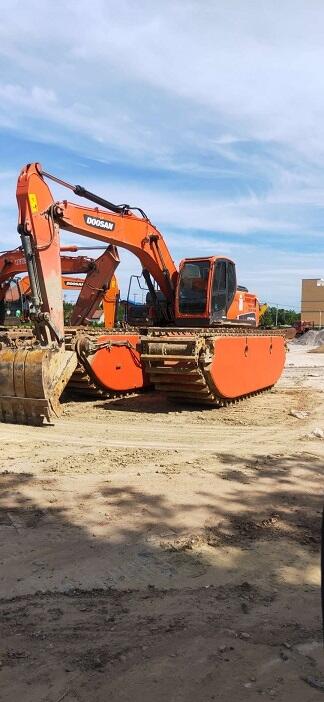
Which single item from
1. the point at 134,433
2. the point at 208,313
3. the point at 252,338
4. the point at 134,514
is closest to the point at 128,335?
the point at 208,313

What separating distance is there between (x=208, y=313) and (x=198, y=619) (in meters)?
8.80

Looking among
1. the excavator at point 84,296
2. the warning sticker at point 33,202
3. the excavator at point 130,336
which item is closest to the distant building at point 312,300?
the excavator at point 84,296

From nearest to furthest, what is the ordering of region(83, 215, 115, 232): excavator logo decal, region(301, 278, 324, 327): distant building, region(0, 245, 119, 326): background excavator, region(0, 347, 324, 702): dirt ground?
region(0, 347, 324, 702): dirt ground
region(83, 215, 115, 232): excavator logo decal
region(0, 245, 119, 326): background excavator
region(301, 278, 324, 327): distant building

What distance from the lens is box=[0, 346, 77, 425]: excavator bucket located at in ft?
28.7

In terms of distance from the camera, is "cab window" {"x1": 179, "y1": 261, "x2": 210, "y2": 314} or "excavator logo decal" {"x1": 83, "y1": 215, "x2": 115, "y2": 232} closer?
"excavator logo decal" {"x1": 83, "y1": 215, "x2": 115, "y2": 232}

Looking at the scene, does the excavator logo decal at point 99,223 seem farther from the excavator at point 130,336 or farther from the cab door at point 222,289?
the cab door at point 222,289

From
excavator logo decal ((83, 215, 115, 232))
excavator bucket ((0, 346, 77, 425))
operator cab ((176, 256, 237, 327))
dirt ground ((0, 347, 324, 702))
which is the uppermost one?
excavator logo decal ((83, 215, 115, 232))

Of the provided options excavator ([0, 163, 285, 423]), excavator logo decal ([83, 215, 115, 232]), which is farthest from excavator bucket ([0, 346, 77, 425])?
excavator logo decal ([83, 215, 115, 232])

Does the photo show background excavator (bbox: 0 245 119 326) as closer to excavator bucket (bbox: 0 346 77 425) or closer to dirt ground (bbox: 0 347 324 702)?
excavator bucket (bbox: 0 346 77 425)

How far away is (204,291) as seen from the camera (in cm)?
1172

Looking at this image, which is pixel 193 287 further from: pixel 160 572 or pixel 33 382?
pixel 160 572

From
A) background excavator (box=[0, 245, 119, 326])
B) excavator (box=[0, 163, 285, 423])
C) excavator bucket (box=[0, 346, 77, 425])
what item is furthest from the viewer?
background excavator (box=[0, 245, 119, 326])

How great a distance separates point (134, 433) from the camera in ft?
27.3

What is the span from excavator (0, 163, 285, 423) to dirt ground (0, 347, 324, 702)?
6.18 ft
